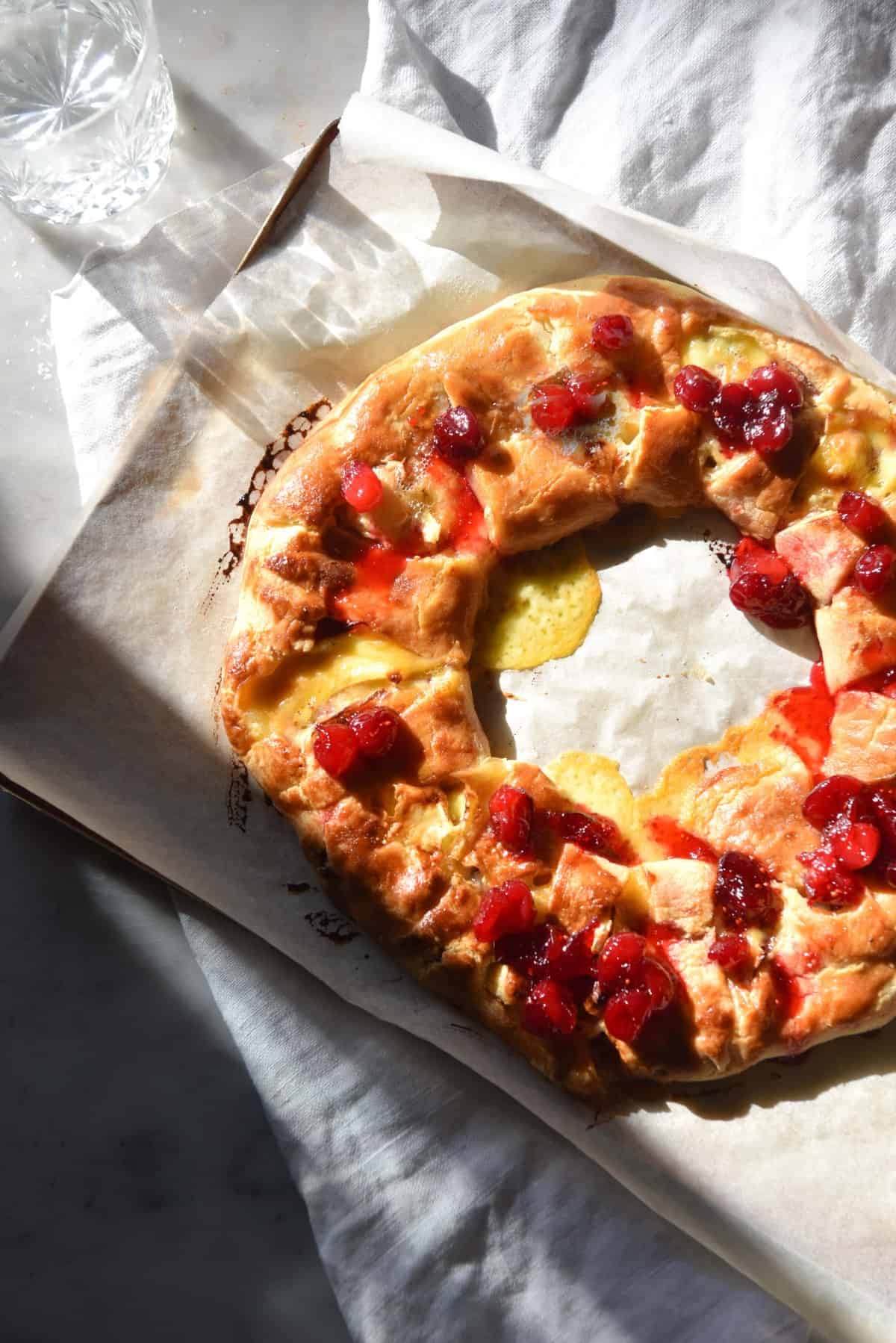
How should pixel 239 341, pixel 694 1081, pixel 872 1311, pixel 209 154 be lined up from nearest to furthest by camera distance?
pixel 872 1311
pixel 694 1081
pixel 239 341
pixel 209 154

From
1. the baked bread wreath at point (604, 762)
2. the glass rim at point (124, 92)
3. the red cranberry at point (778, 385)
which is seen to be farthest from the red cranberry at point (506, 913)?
the glass rim at point (124, 92)

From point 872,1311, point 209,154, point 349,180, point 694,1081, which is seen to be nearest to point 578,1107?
point 694,1081

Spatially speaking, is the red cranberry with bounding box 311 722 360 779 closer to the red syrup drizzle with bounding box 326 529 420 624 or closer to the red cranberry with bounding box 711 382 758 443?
the red syrup drizzle with bounding box 326 529 420 624

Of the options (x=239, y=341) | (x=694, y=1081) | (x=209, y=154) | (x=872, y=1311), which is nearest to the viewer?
(x=872, y=1311)

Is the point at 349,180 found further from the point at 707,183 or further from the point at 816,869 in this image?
the point at 816,869

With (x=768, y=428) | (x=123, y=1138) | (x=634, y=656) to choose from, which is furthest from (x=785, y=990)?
(x=123, y=1138)

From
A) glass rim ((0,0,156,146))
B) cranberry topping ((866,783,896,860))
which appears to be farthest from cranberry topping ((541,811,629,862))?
glass rim ((0,0,156,146))
